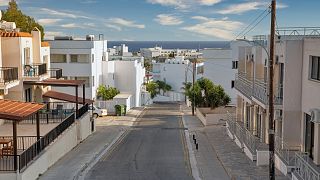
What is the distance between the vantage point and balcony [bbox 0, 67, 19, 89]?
2814 centimetres

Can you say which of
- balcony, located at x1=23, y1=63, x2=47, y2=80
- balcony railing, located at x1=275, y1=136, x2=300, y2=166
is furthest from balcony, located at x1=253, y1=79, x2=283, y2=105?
balcony, located at x1=23, y1=63, x2=47, y2=80

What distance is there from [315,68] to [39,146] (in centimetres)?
1352

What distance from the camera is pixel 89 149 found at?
31.4 meters

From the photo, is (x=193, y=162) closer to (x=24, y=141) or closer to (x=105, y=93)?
(x=24, y=141)

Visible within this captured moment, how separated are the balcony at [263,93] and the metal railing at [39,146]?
454 inches

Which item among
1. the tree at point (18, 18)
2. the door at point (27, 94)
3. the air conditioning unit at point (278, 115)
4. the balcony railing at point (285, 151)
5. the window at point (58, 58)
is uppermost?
the tree at point (18, 18)

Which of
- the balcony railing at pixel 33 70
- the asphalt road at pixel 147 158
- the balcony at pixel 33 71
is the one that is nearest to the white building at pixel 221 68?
the asphalt road at pixel 147 158

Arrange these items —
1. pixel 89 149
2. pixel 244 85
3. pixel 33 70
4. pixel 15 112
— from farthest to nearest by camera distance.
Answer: pixel 244 85
pixel 33 70
pixel 89 149
pixel 15 112

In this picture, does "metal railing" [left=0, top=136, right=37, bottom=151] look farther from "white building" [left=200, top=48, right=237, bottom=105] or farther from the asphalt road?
"white building" [left=200, top=48, right=237, bottom=105]

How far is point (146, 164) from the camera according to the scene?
25.8 meters

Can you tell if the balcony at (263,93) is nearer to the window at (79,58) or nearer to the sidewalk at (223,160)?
the sidewalk at (223,160)

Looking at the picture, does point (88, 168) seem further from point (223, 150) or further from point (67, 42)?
point (67, 42)

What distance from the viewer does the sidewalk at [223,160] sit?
→ 23.0 meters

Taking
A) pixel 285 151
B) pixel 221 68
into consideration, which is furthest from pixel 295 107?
pixel 221 68
